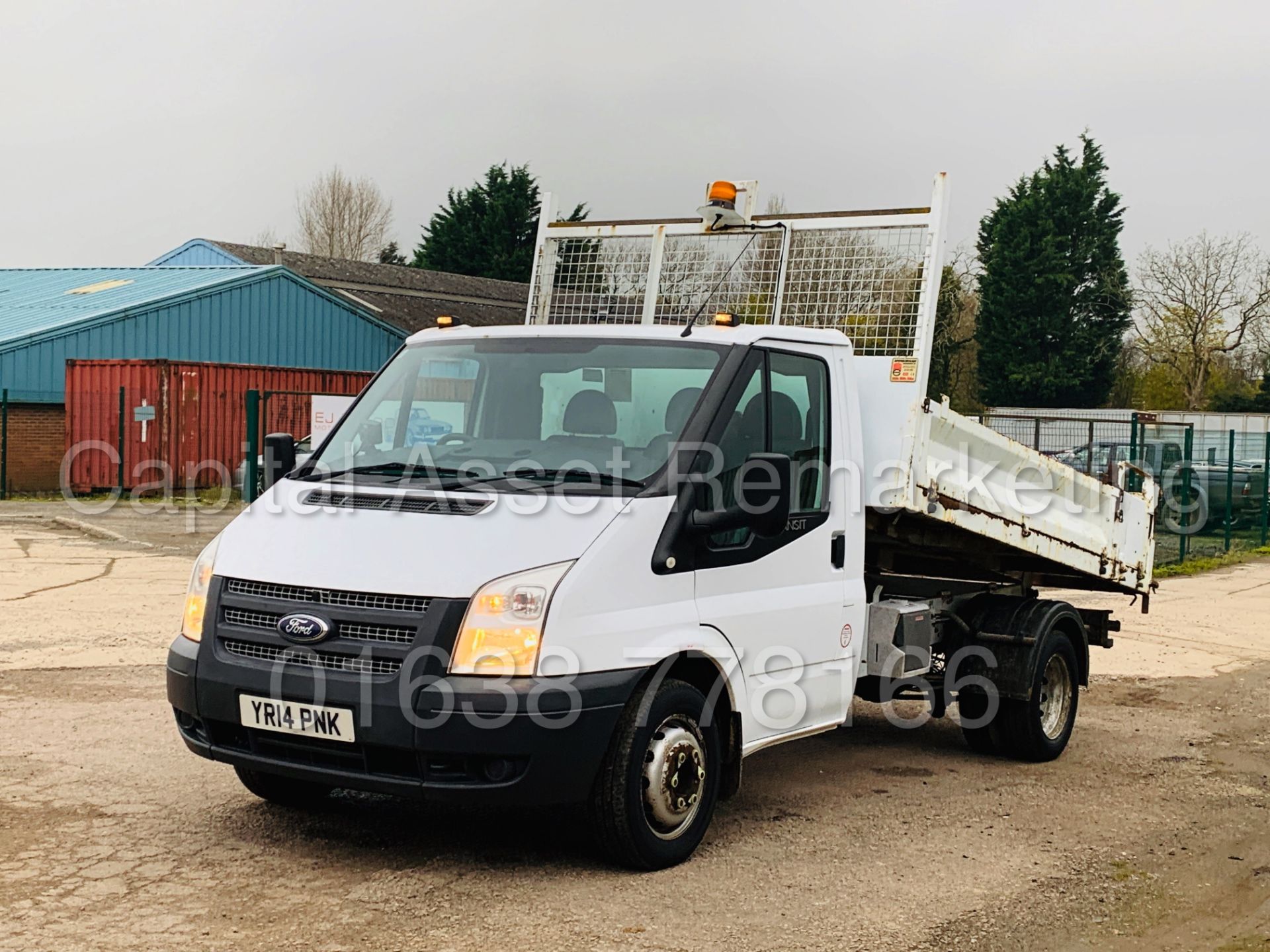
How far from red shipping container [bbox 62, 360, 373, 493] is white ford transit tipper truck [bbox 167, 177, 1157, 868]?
23.2m

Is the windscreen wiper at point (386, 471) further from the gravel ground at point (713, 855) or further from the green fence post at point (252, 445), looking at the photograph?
the green fence post at point (252, 445)

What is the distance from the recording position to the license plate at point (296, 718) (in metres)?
5.13

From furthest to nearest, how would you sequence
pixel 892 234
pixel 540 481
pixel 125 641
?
pixel 125 641
pixel 892 234
pixel 540 481

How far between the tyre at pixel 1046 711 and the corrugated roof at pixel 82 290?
1174 inches

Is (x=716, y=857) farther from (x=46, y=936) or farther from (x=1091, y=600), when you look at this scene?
(x=1091, y=600)

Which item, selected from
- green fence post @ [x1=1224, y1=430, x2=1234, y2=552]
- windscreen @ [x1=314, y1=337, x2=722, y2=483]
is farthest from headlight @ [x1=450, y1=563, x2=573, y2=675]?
green fence post @ [x1=1224, y1=430, x2=1234, y2=552]

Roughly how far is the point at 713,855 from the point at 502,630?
149 cm

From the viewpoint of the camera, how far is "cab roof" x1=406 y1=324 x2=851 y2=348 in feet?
20.2

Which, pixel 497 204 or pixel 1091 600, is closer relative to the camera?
pixel 1091 600

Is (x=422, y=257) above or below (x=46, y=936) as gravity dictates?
above

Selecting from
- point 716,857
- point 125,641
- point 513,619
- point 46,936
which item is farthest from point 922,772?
point 125,641

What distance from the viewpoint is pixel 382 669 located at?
5105 mm

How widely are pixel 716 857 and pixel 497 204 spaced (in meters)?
57.5

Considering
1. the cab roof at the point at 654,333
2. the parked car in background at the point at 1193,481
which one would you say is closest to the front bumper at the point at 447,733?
the cab roof at the point at 654,333
